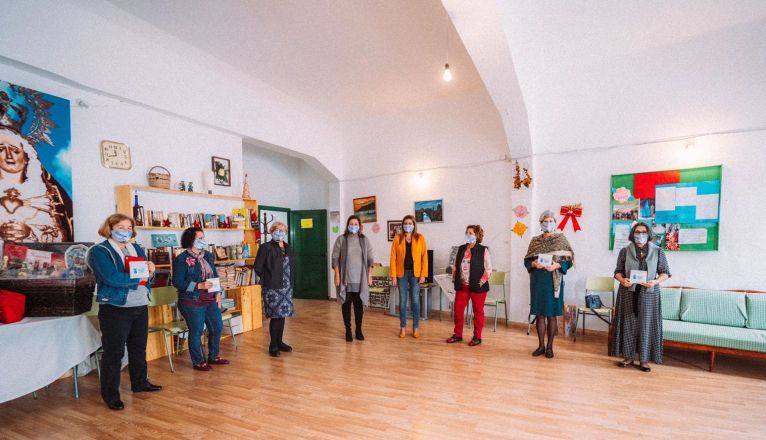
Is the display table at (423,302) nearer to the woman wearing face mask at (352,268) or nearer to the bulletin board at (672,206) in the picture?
the woman wearing face mask at (352,268)

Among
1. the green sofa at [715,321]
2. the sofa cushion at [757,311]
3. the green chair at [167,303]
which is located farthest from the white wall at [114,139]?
the sofa cushion at [757,311]

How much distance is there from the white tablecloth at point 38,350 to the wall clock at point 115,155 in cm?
179

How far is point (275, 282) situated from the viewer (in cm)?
404

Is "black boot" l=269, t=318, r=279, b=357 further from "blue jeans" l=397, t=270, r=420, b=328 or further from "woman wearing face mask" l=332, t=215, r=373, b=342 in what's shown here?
"blue jeans" l=397, t=270, r=420, b=328

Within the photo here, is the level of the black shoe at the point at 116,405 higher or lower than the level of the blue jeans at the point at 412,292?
lower

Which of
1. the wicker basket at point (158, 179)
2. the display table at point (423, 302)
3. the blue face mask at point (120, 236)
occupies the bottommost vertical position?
the display table at point (423, 302)

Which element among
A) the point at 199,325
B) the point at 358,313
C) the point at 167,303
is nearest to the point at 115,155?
the point at 167,303

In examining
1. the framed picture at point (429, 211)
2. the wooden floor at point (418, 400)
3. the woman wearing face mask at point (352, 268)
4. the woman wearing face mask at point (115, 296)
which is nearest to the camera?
the wooden floor at point (418, 400)

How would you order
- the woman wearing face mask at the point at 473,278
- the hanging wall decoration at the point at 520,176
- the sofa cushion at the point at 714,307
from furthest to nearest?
1. the hanging wall decoration at the point at 520,176
2. the woman wearing face mask at the point at 473,278
3. the sofa cushion at the point at 714,307

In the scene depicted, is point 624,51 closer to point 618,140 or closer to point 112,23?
point 618,140

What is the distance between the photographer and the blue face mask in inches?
113

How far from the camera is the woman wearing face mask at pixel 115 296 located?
2742 millimetres

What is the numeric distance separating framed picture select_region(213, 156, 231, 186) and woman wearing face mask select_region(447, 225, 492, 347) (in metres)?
3.60

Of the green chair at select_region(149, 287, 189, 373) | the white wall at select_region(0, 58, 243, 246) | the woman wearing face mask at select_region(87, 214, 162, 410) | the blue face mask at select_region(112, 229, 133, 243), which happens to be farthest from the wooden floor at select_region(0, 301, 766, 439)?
the white wall at select_region(0, 58, 243, 246)
